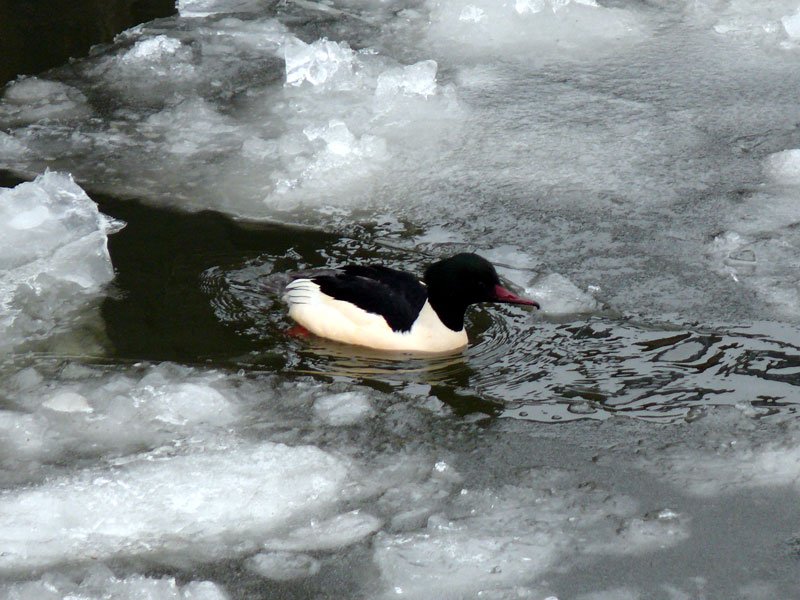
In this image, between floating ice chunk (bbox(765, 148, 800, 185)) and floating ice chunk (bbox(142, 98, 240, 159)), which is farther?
floating ice chunk (bbox(142, 98, 240, 159))

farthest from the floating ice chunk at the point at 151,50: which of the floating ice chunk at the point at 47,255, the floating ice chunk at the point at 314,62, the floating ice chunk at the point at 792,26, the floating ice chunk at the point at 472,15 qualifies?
the floating ice chunk at the point at 792,26

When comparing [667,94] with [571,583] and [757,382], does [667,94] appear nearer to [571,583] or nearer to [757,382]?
[757,382]

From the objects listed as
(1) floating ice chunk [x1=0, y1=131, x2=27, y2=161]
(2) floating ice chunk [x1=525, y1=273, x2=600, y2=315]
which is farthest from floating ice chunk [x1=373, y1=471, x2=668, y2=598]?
(1) floating ice chunk [x1=0, y1=131, x2=27, y2=161]

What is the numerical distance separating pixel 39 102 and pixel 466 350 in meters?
3.67

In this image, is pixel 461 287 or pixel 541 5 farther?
pixel 541 5

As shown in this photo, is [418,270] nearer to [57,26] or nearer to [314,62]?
[314,62]

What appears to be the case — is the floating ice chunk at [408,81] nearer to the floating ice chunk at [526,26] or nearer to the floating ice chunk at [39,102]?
the floating ice chunk at [526,26]

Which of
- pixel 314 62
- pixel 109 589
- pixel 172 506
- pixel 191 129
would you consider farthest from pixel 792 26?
pixel 109 589

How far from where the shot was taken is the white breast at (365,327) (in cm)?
450

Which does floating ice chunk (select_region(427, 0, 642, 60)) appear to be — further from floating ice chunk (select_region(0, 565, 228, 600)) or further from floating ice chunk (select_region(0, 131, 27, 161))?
floating ice chunk (select_region(0, 565, 228, 600))

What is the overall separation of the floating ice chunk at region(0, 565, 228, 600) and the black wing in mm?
1643

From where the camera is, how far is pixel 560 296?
472 centimetres

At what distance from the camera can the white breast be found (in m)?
4.50

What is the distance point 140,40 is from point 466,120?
99.3 inches
